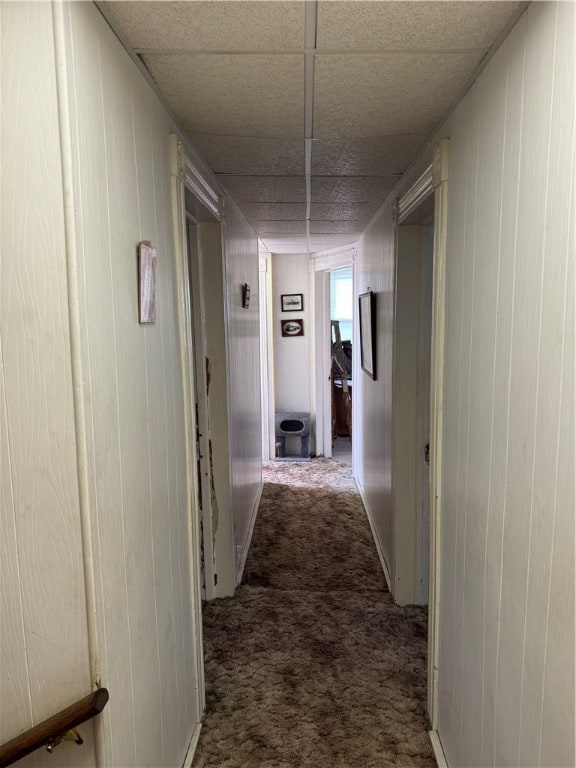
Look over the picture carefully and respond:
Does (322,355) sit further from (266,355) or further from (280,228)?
(280,228)

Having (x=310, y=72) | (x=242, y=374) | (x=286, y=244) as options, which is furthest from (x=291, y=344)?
(x=310, y=72)

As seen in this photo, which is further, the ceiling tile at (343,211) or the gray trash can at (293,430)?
the gray trash can at (293,430)

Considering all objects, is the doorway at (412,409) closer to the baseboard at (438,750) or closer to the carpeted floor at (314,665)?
the carpeted floor at (314,665)

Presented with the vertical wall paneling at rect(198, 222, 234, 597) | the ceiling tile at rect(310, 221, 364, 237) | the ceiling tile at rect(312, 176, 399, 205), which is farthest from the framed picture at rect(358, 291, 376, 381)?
the vertical wall paneling at rect(198, 222, 234, 597)

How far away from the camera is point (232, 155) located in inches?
87.7

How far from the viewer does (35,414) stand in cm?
99

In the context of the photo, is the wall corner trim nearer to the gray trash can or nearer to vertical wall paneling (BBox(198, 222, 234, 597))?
vertical wall paneling (BBox(198, 222, 234, 597))

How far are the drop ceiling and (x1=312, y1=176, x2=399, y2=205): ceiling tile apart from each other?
0.09m

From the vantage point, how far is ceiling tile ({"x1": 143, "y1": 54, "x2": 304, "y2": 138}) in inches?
55.4

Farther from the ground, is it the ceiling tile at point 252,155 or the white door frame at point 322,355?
the ceiling tile at point 252,155

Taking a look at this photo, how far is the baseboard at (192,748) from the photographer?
6.07 feet

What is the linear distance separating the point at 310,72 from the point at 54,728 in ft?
5.23

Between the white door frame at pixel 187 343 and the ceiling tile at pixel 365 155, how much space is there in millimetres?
511

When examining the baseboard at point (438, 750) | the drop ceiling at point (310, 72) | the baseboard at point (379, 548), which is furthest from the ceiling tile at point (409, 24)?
the baseboard at point (379, 548)
